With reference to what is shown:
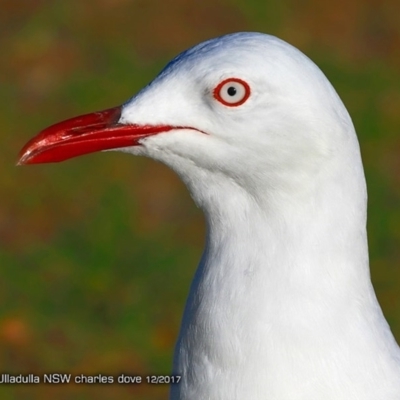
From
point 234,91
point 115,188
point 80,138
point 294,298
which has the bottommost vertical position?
point 294,298

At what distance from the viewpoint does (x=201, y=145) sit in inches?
140

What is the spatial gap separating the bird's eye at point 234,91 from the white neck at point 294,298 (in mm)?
310

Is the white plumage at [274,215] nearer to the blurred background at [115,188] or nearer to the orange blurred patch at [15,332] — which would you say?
the blurred background at [115,188]

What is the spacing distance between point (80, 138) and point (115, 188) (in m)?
6.68

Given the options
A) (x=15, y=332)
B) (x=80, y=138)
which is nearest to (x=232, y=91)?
(x=80, y=138)

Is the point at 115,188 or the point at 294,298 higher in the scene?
the point at 115,188

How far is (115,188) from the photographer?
10.4 m

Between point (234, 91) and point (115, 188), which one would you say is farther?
point (115, 188)

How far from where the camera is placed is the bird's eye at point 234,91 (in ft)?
11.4

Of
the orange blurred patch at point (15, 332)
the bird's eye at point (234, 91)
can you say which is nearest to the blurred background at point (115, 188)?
the orange blurred patch at point (15, 332)

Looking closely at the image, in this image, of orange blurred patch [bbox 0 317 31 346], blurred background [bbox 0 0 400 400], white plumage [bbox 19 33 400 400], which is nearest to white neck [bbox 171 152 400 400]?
white plumage [bbox 19 33 400 400]

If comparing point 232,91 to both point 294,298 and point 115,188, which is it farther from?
point 115,188

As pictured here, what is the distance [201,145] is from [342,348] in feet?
2.78

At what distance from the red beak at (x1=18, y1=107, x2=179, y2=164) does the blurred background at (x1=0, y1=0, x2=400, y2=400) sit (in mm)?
A: 4786
